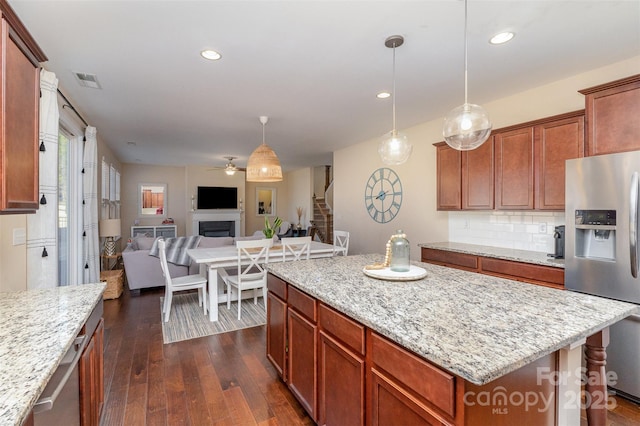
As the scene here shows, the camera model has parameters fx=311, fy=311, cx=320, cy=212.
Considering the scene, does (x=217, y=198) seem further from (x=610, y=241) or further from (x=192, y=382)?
(x=610, y=241)

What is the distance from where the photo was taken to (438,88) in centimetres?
324

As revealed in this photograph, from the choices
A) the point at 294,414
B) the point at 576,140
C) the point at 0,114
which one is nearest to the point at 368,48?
the point at 576,140

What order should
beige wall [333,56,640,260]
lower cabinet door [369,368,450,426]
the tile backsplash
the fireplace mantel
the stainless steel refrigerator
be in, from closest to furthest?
1. lower cabinet door [369,368,450,426]
2. the stainless steel refrigerator
3. beige wall [333,56,640,260]
4. the tile backsplash
5. the fireplace mantel

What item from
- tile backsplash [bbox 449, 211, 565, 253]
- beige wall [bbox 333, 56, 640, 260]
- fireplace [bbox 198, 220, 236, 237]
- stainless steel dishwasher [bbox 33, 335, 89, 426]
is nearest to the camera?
stainless steel dishwasher [bbox 33, 335, 89, 426]

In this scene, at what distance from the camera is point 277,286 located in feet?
7.89

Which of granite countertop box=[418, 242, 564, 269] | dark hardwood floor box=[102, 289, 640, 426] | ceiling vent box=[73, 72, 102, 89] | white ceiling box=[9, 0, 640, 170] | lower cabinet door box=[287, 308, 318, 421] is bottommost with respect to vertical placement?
dark hardwood floor box=[102, 289, 640, 426]

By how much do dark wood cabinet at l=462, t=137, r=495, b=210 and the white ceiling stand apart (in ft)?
2.12

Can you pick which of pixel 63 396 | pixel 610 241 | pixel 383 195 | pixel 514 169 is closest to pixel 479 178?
pixel 514 169

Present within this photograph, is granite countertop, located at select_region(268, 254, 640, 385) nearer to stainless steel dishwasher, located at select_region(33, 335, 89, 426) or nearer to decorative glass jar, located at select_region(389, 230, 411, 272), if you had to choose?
decorative glass jar, located at select_region(389, 230, 411, 272)

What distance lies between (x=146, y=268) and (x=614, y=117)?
5.81 m

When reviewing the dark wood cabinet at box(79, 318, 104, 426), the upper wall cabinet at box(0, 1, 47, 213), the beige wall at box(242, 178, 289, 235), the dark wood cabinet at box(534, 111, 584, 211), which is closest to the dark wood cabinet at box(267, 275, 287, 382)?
the dark wood cabinet at box(79, 318, 104, 426)

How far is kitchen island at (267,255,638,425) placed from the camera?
3.29ft

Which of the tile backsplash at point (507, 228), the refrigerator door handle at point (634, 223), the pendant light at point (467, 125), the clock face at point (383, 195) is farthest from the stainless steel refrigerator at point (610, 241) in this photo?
the clock face at point (383, 195)

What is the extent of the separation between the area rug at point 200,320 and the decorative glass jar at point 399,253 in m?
2.24
